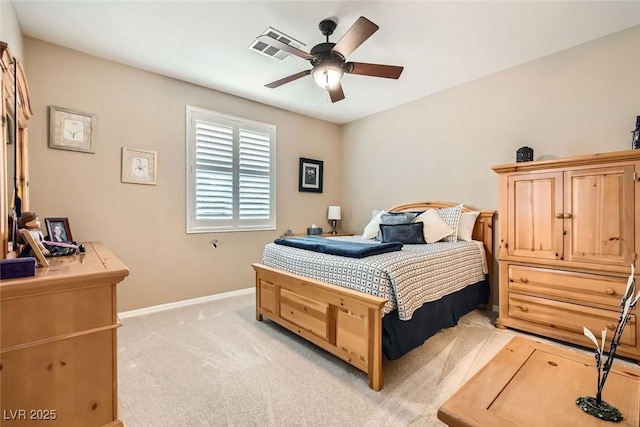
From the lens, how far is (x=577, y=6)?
86.8 inches

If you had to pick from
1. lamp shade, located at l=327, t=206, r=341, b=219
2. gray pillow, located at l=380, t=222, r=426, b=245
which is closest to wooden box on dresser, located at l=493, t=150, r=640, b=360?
gray pillow, located at l=380, t=222, r=426, b=245

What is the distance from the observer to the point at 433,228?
3.21 m

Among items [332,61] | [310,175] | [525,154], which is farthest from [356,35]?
[310,175]

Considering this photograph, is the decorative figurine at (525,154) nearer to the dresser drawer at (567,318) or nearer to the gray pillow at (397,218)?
the gray pillow at (397,218)

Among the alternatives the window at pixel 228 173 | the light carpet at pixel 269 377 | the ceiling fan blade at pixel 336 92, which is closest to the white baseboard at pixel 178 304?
the light carpet at pixel 269 377

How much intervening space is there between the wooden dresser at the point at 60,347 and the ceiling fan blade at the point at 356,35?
195 cm

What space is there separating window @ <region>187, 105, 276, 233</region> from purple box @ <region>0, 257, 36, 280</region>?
7.79ft

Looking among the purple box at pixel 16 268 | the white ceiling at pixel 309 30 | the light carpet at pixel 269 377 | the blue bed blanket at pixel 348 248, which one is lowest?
the light carpet at pixel 269 377

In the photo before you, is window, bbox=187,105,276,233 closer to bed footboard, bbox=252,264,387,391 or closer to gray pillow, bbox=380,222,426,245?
bed footboard, bbox=252,264,387,391

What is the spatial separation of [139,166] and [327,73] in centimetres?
230

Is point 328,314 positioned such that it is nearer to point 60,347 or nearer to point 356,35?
point 60,347

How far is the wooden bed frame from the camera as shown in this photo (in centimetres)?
182

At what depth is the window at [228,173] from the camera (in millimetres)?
3539

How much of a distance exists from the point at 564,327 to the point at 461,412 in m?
2.17
